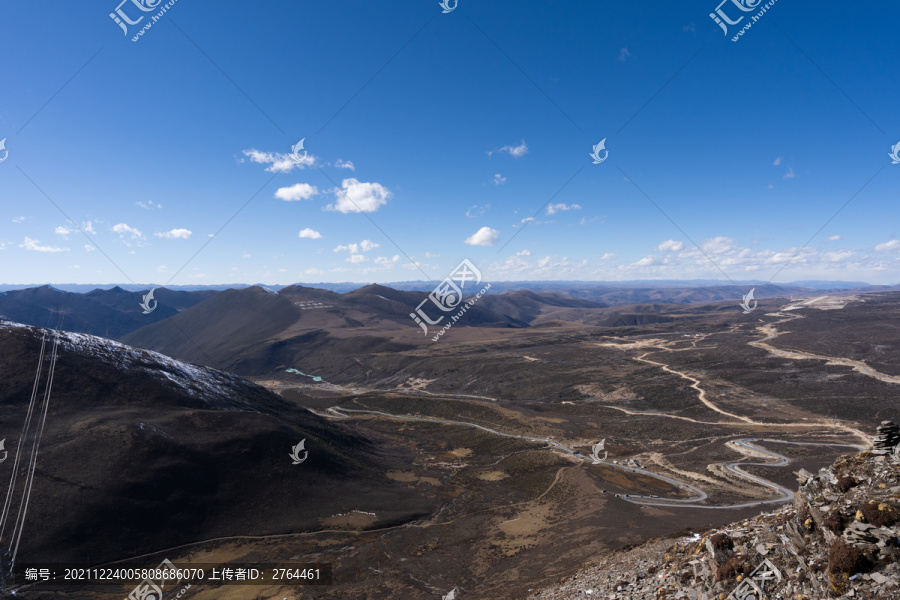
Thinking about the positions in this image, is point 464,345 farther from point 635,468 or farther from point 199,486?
point 199,486

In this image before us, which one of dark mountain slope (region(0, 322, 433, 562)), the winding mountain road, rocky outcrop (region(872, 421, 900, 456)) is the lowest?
the winding mountain road

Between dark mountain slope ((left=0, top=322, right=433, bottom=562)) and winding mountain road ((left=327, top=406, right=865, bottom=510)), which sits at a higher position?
dark mountain slope ((left=0, top=322, right=433, bottom=562))

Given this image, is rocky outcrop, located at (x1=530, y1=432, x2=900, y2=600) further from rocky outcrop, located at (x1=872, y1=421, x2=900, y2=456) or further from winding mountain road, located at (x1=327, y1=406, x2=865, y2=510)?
winding mountain road, located at (x1=327, y1=406, x2=865, y2=510)

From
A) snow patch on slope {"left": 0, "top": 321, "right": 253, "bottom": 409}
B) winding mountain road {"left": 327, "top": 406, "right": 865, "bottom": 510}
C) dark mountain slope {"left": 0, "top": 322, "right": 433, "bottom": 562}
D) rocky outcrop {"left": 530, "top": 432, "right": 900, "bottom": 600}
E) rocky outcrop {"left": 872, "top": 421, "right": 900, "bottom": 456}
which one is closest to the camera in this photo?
rocky outcrop {"left": 530, "top": 432, "right": 900, "bottom": 600}

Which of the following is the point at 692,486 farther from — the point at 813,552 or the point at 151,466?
the point at 151,466

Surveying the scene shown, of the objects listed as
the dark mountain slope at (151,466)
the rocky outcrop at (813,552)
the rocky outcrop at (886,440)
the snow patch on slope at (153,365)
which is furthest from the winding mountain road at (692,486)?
the snow patch on slope at (153,365)

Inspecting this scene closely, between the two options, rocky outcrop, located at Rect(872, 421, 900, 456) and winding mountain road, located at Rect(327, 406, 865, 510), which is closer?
rocky outcrop, located at Rect(872, 421, 900, 456)

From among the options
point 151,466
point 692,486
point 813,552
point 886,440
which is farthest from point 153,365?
point 692,486

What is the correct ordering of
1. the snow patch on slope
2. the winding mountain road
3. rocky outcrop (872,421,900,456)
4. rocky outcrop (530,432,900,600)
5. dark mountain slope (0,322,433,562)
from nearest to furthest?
rocky outcrop (530,432,900,600) → rocky outcrop (872,421,900,456) → dark mountain slope (0,322,433,562) → the winding mountain road → the snow patch on slope

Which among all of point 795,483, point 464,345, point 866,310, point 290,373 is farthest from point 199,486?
point 866,310

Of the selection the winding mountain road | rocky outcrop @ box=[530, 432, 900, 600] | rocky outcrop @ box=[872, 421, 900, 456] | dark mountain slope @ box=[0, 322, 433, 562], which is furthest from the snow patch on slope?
rocky outcrop @ box=[872, 421, 900, 456]
